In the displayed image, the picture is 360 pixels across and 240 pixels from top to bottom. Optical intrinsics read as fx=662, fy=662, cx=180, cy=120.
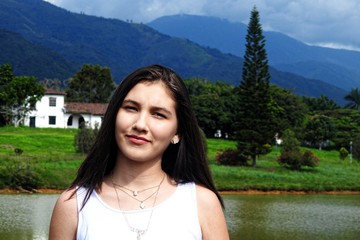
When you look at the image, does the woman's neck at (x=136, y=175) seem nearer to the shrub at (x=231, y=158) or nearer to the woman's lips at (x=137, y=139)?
the woman's lips at (x=137, y=139)

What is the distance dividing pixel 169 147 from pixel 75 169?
2242 centimetres

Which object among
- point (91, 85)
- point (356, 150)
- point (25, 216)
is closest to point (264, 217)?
point (25, 216)

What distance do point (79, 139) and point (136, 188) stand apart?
2910 centimetres

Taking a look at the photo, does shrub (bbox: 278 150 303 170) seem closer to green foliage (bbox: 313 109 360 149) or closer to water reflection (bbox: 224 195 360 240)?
water reflection (bbox: 224 195 360 240)

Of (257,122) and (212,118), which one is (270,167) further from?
(212,118)

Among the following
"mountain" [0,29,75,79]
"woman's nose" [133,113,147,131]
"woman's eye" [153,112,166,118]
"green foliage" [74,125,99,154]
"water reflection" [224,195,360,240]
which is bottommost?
"water reflection" [224,195,360,240]

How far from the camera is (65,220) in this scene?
2285 mm

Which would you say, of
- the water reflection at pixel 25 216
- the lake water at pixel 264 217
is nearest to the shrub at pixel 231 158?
the lake water at pixel 264 217

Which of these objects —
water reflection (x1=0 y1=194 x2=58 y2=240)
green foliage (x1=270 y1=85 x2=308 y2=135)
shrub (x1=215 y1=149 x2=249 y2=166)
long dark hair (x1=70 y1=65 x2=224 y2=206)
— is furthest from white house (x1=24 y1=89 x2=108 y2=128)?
long dark hair (x1=70 y1=65 x2=224 y2=206)

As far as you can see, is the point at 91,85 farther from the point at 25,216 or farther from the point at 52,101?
the point at 25,216

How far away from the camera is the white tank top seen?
7.35 feet

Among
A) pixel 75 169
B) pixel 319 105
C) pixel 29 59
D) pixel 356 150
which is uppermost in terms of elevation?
pixel 29 59

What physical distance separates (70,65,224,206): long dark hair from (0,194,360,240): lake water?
10.8 meters

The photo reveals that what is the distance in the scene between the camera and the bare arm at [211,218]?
7.56ft
